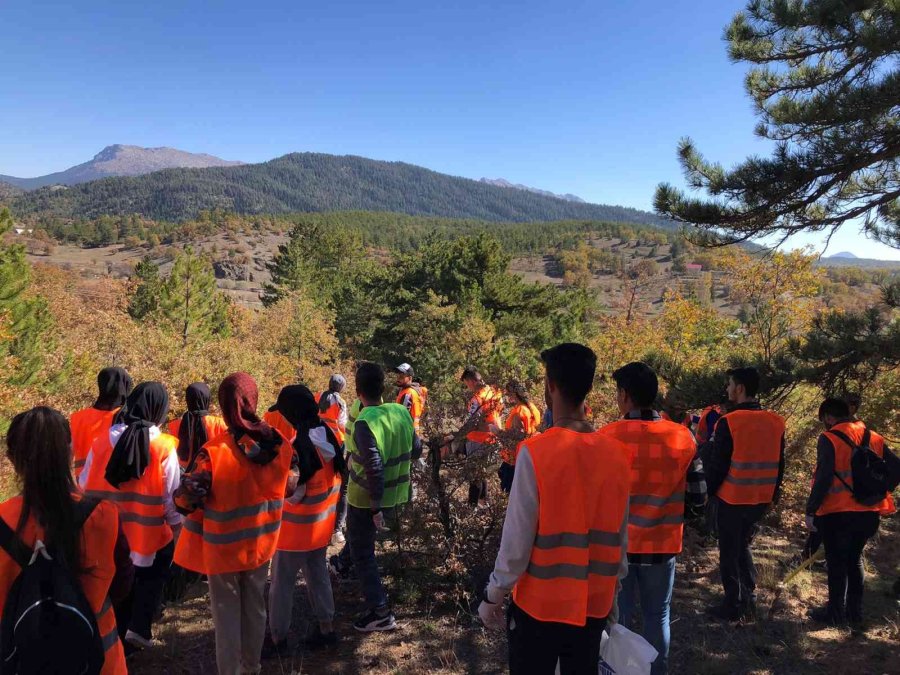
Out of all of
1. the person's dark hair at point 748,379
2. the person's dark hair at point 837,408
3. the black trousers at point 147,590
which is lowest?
the black trousers at point 147,590

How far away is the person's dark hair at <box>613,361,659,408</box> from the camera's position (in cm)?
312

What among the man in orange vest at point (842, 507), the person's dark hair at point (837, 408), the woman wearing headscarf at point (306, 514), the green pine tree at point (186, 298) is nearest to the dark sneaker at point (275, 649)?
the woman wearing headscarf at point (306, 514)

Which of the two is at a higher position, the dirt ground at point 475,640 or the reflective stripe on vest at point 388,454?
the reflective stripe on vest at point 388,454

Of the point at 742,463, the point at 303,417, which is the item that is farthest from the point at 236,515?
the point at 742,463

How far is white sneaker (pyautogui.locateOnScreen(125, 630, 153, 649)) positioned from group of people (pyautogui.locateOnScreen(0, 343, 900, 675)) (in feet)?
0.04

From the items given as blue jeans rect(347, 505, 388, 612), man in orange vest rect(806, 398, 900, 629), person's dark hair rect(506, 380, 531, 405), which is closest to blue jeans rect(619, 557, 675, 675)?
man in orange vest rect(806, 398, 900, 629)

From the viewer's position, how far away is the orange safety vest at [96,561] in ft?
5.79

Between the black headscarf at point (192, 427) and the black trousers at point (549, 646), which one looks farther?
the black headscarf at point (192, 427)

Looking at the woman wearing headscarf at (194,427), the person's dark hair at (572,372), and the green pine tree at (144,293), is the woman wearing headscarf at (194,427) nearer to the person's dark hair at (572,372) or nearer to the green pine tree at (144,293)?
the person's dark hair at (572,372)

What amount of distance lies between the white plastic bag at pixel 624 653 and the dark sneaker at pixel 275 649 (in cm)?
227

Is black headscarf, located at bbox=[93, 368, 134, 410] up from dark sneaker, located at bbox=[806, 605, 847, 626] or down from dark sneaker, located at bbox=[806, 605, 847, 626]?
up

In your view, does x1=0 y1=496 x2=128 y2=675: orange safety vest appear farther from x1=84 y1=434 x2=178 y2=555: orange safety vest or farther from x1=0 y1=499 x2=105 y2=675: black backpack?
x1=84 y1=434 x2=178 y2=555: orange safety vest

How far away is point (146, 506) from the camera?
11.1 feet

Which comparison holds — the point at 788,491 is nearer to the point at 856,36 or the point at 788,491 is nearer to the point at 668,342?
the point at 856,36
